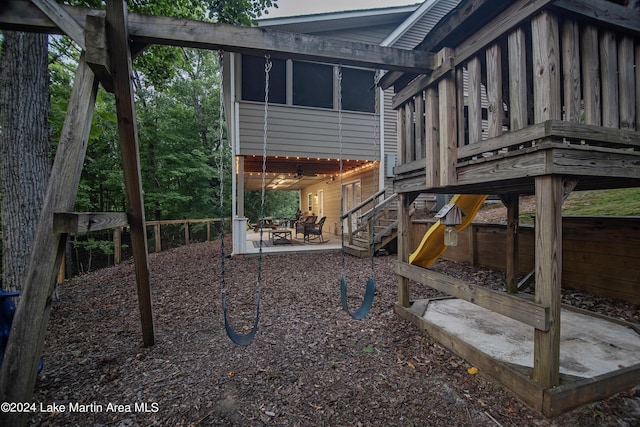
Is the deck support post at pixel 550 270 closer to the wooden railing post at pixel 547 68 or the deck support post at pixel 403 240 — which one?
the wooden railing post at pixel 547 68

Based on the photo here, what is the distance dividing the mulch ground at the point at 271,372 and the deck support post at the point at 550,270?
0.99 feet

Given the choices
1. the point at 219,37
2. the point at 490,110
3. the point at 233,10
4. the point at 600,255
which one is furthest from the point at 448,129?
the point at 233,10

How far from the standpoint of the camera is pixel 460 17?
2406 mm

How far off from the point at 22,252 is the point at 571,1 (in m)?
5.95

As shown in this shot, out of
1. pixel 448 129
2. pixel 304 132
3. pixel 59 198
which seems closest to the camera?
pixel 59 198

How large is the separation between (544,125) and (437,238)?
6.96 ft

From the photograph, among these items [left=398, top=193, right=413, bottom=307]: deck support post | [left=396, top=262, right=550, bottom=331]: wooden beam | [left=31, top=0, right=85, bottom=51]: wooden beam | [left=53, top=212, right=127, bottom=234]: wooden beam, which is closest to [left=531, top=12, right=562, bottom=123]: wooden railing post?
[left=396, top=262, right=550, bottom=331]: wooden beam

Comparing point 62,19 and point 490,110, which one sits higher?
point 62,19

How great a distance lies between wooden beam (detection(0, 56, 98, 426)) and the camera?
155 cm

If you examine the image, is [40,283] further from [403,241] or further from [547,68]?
[547,68]

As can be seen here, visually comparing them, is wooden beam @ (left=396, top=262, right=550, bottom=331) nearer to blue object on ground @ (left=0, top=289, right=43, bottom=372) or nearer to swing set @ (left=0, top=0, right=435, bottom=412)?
swing set @ (left=0, top=0, right=435, bottom=412)

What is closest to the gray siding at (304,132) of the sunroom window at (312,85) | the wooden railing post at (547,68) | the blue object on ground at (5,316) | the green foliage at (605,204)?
the sunroom window at (312,85)

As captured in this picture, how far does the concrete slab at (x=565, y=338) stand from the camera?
2225mm

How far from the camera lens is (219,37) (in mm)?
2281
